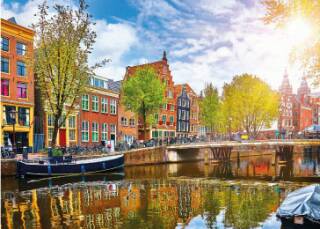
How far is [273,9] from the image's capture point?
13.7m

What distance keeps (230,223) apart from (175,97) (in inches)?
1967

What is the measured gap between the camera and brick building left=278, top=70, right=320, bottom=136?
301 ft

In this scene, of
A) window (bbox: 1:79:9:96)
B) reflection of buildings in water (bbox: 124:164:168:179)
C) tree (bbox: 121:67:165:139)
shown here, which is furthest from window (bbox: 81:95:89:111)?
window (bbox: 1:79:9:96)

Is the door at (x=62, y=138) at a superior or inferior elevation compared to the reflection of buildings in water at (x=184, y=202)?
superior

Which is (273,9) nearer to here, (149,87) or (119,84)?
(149,87)

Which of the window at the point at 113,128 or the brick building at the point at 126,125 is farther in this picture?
the brick building at the point at 126,125

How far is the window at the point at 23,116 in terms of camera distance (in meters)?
34.9

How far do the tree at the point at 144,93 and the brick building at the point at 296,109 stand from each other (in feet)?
169

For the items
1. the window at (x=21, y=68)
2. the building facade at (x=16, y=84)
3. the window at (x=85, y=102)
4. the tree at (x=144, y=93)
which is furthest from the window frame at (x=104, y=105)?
the window at (x=21, y=68)

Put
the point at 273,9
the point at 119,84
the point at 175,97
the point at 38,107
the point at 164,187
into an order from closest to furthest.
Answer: the point at 273,9, the point at 164,187, the point at 38,107, the point at 119,84, the point at 175,97

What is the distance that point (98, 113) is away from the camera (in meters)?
46.8

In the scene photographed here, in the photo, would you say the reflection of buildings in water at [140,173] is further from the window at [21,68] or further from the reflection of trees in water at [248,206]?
the window at [21,68]

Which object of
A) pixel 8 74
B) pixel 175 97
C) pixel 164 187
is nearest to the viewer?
pixel 164 187

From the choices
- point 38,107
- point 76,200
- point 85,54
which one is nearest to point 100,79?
point 38,107
